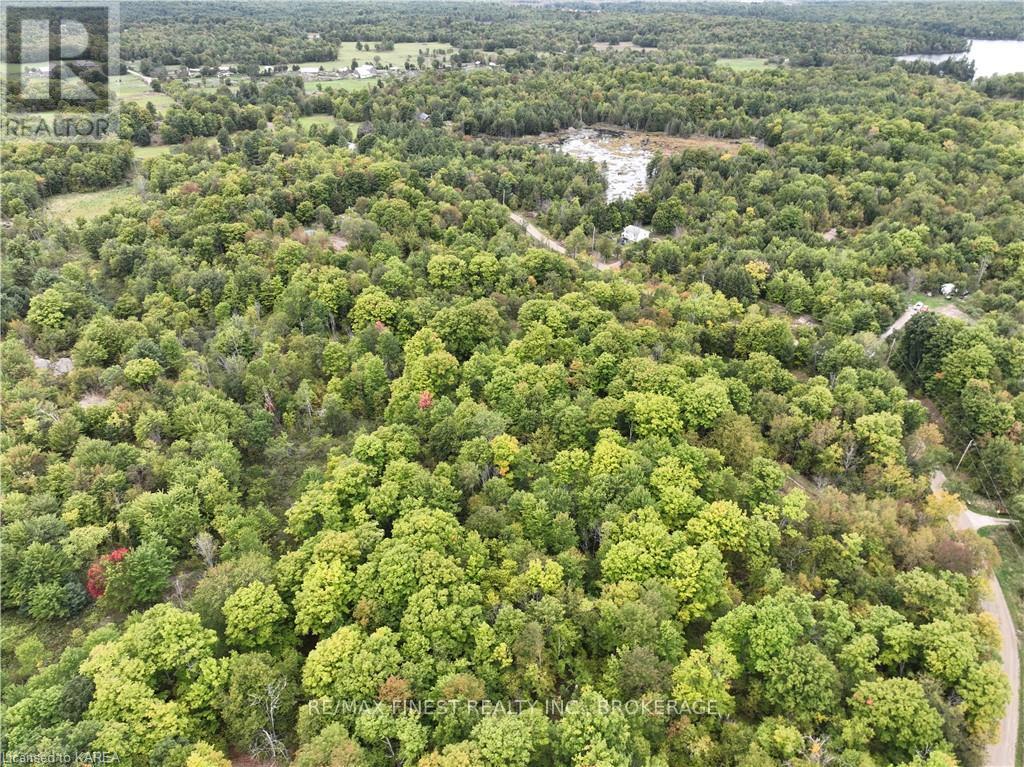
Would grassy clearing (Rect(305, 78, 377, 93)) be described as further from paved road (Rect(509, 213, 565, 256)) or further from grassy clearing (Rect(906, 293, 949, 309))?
grassy clearing (Rect(906, 293, 949, 309))

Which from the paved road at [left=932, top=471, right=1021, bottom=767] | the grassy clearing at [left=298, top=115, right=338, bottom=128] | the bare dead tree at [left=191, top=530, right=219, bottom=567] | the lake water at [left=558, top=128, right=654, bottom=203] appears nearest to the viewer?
the paved road at [left=932, top=471, right=1021, bottom=767]

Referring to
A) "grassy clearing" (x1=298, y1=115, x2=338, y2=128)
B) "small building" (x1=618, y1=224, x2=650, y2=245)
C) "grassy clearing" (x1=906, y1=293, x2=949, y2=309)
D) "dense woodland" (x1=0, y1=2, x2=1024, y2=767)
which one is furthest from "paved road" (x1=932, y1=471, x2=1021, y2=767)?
"grassy clearing" (x1=298, y1=115, x2=338, y2=128)

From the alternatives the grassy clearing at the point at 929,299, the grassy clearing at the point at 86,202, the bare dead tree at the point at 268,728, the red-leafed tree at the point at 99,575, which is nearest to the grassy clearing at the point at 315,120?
the grassy clearing at the point at 86,202

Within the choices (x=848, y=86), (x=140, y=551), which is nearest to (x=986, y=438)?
(x=140, y=551)

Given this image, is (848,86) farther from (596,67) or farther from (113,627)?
Result: (113,627)

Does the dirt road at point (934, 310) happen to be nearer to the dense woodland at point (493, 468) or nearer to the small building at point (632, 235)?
the dense woodland at point (493, 468)
